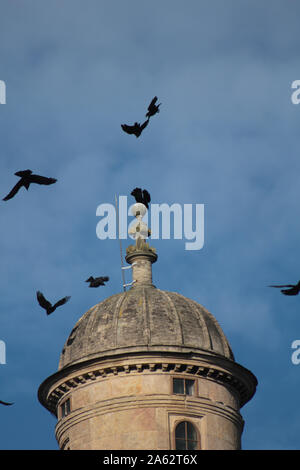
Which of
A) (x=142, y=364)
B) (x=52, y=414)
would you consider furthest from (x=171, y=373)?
(x=52, y=414)

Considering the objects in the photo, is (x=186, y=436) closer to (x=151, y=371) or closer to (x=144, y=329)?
(x=151, y=371)

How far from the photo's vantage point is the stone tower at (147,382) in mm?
67750

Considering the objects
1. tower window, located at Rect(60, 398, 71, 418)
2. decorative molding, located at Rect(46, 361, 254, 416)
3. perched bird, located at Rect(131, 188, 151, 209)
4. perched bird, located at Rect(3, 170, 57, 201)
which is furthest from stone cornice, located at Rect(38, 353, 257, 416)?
perched bird, located at Rect(3, 170, 57, 201)

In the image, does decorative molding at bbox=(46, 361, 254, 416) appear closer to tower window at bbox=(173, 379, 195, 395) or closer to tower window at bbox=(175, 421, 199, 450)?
tower window at bbox=(173, 379, 195, 395)

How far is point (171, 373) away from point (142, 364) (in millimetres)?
1163

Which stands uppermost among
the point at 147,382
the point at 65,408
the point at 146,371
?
the point at 146,371

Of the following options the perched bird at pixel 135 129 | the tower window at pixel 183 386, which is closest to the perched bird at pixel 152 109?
the perched bird at pixel 135 129

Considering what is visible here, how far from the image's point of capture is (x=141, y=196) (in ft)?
221

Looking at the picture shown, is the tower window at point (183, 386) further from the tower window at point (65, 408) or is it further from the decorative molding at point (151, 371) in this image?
the tower window at point (65, 408)

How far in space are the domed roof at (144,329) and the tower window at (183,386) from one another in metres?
1.17

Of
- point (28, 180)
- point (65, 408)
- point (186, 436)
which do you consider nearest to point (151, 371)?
point (186, 436)

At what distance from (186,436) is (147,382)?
2.46 m

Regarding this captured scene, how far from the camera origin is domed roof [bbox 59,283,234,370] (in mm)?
68562
